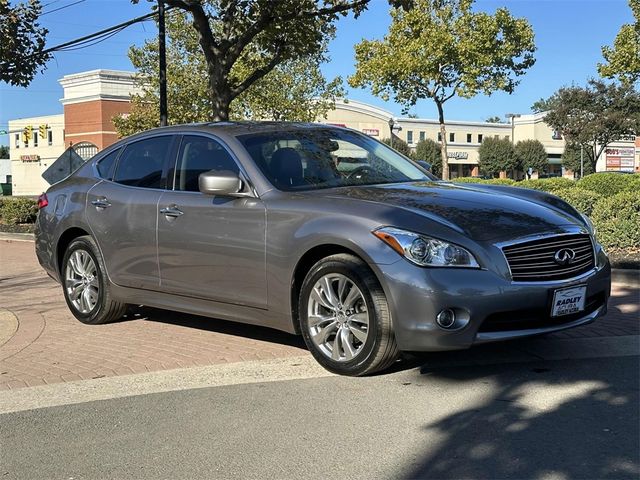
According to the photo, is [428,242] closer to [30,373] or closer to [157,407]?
[157,407]

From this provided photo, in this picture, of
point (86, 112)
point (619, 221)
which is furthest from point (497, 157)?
point (619, 221)

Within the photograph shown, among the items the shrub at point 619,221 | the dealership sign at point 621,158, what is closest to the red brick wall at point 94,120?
the dealership sign at point 621,158

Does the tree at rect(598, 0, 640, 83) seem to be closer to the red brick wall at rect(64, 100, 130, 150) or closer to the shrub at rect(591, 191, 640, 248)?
the shrub at rect(591, 191, 640, 248)

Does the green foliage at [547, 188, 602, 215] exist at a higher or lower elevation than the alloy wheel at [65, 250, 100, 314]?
higher

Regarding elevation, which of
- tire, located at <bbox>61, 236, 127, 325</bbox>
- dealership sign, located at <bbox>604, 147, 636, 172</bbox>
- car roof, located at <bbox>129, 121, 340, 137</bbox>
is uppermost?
dealership sign, located at <bbox>604, 147, 636, 172</bbox>

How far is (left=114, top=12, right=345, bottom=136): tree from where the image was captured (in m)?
28.6

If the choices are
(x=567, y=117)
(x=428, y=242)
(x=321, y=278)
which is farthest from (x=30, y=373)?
(x=567, y=117)

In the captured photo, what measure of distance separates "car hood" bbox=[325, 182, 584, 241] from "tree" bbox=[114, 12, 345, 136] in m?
22.9

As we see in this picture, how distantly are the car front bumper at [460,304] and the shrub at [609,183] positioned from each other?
1252cm

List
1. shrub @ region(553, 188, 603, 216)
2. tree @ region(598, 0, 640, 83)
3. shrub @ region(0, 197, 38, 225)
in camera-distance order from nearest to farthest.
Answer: shrub @ region(553, 188, 603, 216) → shrub @ region(0, 197, 38, 225) → tree @ region(598, 0, 640, 83)

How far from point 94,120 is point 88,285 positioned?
6185 centimetres

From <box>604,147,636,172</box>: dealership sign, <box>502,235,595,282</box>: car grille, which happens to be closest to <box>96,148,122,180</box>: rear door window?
<box>502,235,595,282</box>: car grille

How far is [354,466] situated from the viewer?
3.39m

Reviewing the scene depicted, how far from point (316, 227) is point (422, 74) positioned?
88.2 ft
